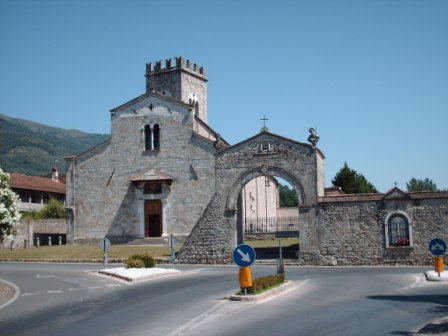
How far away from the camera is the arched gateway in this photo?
3475 centimetres

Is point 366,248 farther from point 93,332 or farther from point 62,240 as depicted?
point 62,240

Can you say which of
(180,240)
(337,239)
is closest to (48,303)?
(337,239)

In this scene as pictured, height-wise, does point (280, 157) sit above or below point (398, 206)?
above

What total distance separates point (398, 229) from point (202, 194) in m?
21.7

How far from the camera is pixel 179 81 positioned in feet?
222

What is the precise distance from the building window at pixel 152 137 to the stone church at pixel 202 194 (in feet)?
0.29

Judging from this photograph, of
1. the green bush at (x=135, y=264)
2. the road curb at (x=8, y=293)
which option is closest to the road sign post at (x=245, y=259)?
the road curb at (x=8, y=293)

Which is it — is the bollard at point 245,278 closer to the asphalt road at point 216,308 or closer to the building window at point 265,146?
the asphalt road at point 216,308

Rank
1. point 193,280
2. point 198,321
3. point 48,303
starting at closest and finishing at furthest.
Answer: point 198,321 < point 48,303 < point 193,280

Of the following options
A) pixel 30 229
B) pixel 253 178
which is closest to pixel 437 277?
pixel 253 178

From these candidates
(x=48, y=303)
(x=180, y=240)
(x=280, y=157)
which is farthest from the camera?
(x=180, y=240)

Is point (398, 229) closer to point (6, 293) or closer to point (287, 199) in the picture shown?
point (6, 293)

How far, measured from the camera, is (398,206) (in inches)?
1288

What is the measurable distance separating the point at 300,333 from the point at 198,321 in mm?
2709
